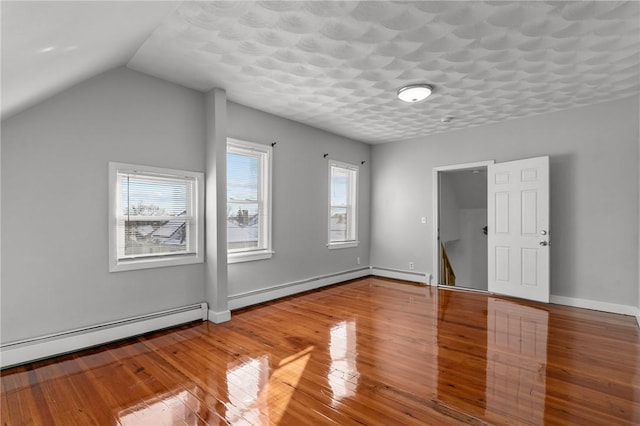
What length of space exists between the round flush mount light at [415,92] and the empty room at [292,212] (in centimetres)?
4

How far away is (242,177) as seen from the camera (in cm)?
445

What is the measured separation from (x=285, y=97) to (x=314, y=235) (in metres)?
2.40

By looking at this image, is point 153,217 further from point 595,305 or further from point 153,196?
point 595,305

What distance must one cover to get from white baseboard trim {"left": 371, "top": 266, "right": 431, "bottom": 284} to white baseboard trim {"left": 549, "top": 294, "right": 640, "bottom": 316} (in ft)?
6.37

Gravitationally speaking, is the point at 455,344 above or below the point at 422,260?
below

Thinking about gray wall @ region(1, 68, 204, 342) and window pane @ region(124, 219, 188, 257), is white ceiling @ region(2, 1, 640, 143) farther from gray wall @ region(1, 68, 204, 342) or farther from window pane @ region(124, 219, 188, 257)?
window pane @ region(124, 219, 188, 257)

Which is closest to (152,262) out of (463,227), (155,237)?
(155,237)

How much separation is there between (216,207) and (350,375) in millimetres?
2399

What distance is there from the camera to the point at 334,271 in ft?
19.3

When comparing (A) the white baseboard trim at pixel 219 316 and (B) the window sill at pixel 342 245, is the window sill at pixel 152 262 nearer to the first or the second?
(A) the white baseboard trim at pixel 219 316

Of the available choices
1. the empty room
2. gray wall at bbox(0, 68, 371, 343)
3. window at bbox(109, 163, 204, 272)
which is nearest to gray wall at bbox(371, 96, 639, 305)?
the empty room

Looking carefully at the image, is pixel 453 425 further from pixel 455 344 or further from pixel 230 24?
pixel 230 24

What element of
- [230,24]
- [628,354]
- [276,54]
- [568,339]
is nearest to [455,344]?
[568,339]

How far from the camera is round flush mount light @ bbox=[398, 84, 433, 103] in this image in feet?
11.8
